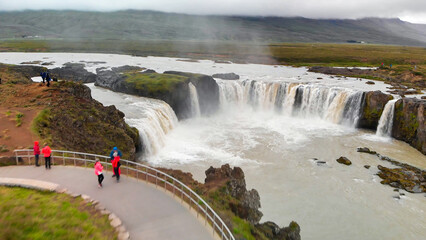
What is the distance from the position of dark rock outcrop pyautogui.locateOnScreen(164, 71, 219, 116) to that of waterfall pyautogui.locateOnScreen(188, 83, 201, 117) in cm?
107

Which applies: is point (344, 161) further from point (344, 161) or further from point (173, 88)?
point (173, 88)

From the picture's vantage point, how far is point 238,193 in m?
19.6

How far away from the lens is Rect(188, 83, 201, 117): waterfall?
54084 millimetres

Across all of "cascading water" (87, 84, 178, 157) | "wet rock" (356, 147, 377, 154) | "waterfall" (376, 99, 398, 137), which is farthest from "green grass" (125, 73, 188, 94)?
"waterfall" (376, 99, 398, 137)

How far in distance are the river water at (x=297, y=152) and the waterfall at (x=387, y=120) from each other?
1201mm

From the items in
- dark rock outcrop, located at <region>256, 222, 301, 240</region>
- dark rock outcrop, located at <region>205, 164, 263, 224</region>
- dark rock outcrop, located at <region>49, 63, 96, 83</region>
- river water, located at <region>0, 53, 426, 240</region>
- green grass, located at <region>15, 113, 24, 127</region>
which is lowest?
river water, located at <region>0, 53, 426, 240</region>

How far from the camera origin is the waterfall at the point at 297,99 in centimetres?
4988

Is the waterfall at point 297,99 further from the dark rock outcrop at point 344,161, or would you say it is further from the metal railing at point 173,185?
the metal railing at point 173,185

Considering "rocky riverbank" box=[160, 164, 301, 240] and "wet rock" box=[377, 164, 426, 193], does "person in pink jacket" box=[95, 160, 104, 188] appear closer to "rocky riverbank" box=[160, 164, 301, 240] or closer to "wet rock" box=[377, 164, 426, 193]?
"rocky riverbank" box=[160, 164, 301, 240]

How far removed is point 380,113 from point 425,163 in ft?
41.5

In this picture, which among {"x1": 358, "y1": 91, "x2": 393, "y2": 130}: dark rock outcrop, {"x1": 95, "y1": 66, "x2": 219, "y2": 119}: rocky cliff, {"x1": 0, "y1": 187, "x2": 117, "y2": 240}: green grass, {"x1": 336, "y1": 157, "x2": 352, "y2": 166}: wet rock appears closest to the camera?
{"x1": 0, "y1": 187, "x2": 117, "y2": 240}: green grass

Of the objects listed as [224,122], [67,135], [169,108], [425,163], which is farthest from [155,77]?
[425,163]

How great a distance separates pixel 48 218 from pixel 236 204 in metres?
9.65

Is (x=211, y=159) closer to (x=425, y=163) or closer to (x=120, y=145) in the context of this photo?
(x=120, y=145)
